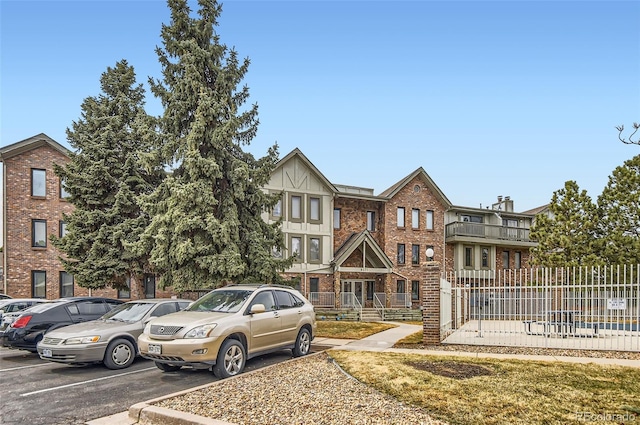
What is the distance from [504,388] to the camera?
7461 mm

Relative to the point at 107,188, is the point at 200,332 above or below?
below

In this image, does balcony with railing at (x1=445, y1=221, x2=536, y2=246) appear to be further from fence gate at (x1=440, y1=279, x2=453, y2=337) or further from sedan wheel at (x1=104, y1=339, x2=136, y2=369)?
sedan wheel at (x1=104, y1=339, x2=136, y2=369)

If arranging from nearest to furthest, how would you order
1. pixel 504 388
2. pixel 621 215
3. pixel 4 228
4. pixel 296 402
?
1. pixel 296 402
2. pixel 504 388
3. pixel 621 215
4. pixel 4 228

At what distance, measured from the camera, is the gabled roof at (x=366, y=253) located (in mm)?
29656

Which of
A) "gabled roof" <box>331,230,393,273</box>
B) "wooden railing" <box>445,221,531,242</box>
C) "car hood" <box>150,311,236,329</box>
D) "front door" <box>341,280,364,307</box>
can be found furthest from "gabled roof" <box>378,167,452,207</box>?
"car hood" <box>150,311,236,329</box>

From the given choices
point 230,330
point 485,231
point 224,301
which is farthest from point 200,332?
point 485,231

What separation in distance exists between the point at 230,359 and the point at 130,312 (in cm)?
396

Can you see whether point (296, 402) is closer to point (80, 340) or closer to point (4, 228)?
point (80, 340)

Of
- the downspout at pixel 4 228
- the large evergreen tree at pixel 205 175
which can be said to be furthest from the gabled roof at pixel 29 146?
the large evergreen tree at pixel 205 175

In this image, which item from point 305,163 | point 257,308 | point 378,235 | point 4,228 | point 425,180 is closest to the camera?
point 257,308

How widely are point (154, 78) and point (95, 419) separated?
49.1ft

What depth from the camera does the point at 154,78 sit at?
18.5 metres

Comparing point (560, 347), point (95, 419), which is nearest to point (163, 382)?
point (95, 419)

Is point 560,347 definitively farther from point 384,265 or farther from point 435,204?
point 435,204
